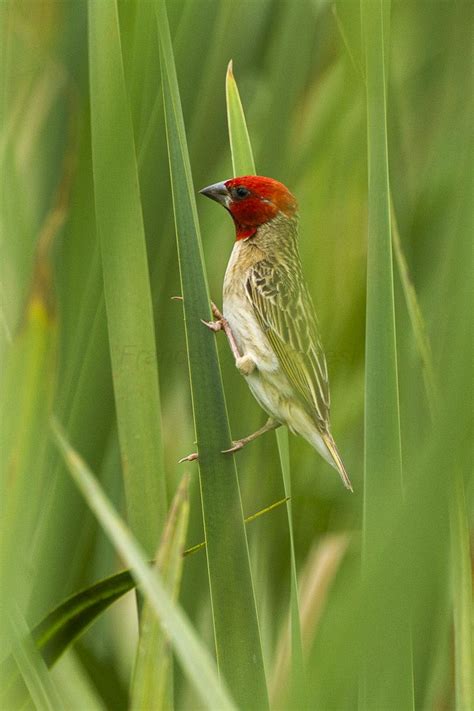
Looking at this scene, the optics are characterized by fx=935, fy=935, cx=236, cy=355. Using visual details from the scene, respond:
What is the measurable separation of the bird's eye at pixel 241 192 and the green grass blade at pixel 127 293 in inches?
17.5

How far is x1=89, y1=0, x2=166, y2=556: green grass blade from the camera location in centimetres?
104

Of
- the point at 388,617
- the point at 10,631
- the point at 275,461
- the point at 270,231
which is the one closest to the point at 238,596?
the point at 10,631

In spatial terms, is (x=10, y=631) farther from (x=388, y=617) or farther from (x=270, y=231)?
(x=270, y=231)

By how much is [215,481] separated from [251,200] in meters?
0.72

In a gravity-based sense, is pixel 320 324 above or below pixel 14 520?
above

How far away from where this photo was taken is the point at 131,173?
1043mm

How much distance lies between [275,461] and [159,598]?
813 mm

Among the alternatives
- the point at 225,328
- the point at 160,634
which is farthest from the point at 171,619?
the point at 225,328

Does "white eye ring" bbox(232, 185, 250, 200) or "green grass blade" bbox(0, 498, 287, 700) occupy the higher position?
"white eye ring" bbox(232, 185, 250, 200)

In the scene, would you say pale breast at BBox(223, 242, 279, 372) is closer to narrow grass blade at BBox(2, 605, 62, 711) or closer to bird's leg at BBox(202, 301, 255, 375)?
bird's leg at BBox(202, 301, 255, 375)

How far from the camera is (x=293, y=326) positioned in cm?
148

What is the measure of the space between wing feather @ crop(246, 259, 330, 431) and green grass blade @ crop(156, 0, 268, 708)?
1.33 ft

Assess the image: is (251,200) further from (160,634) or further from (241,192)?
(160,634)

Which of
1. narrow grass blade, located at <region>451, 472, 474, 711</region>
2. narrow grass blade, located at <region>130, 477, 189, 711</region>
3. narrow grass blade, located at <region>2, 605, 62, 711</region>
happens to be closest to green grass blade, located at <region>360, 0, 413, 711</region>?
narrow grass blade, located at <region>451, 472, 474, 711</region>
